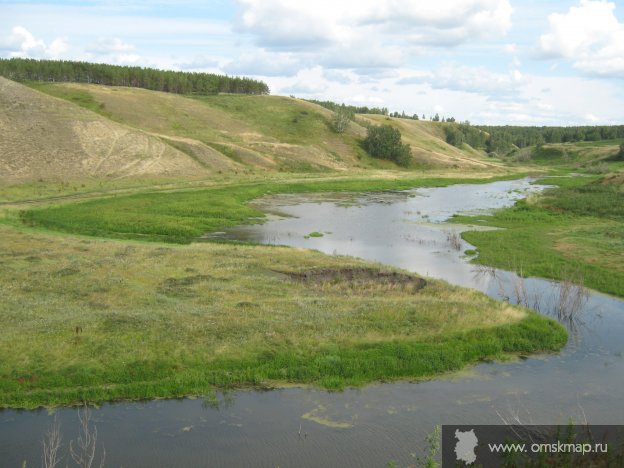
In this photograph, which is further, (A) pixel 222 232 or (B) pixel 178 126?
(B) pixel 178 126

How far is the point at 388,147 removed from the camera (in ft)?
403

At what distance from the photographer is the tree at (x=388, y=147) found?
403ft

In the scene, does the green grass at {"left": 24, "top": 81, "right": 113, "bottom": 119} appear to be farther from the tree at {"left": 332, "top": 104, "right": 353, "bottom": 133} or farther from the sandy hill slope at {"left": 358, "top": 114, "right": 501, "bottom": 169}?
the sandy hill slope at {"left": 358, "top": 114, "right": 501, "bottom": 169}

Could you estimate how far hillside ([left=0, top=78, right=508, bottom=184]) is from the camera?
7425 cm

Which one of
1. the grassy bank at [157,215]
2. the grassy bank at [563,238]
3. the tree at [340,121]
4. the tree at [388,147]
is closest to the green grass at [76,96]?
the grassy bank at [157,215]

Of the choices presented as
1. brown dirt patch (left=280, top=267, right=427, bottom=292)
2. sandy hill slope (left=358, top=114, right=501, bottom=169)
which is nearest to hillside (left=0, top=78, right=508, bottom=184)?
sandy hill slope (left=358, top=114, right=501, bottom=169)

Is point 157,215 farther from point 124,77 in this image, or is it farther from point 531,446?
point 124,77

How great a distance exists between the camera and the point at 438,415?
55.1ft

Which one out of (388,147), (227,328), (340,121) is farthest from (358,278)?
(340,121)

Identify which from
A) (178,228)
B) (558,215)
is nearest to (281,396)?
(178,228)

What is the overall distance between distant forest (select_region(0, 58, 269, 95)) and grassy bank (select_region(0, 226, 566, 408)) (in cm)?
12438

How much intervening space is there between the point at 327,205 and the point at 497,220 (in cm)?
A: 1914

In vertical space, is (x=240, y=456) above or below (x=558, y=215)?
below

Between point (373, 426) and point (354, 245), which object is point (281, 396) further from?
point (354, 245)
